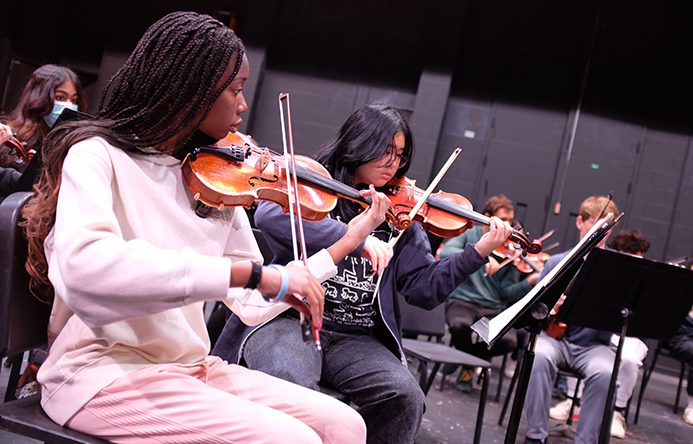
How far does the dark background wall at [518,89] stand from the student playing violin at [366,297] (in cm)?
449

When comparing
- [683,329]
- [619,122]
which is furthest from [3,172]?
[619,122]

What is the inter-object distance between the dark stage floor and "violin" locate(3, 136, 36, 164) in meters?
0.92

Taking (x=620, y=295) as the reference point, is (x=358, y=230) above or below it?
above

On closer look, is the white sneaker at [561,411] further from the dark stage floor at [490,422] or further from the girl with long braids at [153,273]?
the girl with long braids at [153,273]

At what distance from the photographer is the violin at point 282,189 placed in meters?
1.41

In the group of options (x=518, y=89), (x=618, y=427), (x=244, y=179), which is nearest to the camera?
(x=244, y=179)

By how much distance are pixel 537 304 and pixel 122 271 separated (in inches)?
54.9

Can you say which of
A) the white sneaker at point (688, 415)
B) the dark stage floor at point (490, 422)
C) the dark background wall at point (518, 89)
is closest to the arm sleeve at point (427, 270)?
the dark stage floor at point (490, 422)

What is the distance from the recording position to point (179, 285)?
Answer: 1052mm

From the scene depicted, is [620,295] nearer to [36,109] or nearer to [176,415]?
[176,415]

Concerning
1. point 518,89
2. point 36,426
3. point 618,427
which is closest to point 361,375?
point 36,426

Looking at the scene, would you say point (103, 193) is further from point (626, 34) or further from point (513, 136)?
point (626, 34)

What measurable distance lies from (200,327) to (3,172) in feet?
6.32

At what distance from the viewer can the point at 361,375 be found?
78.8 inches
